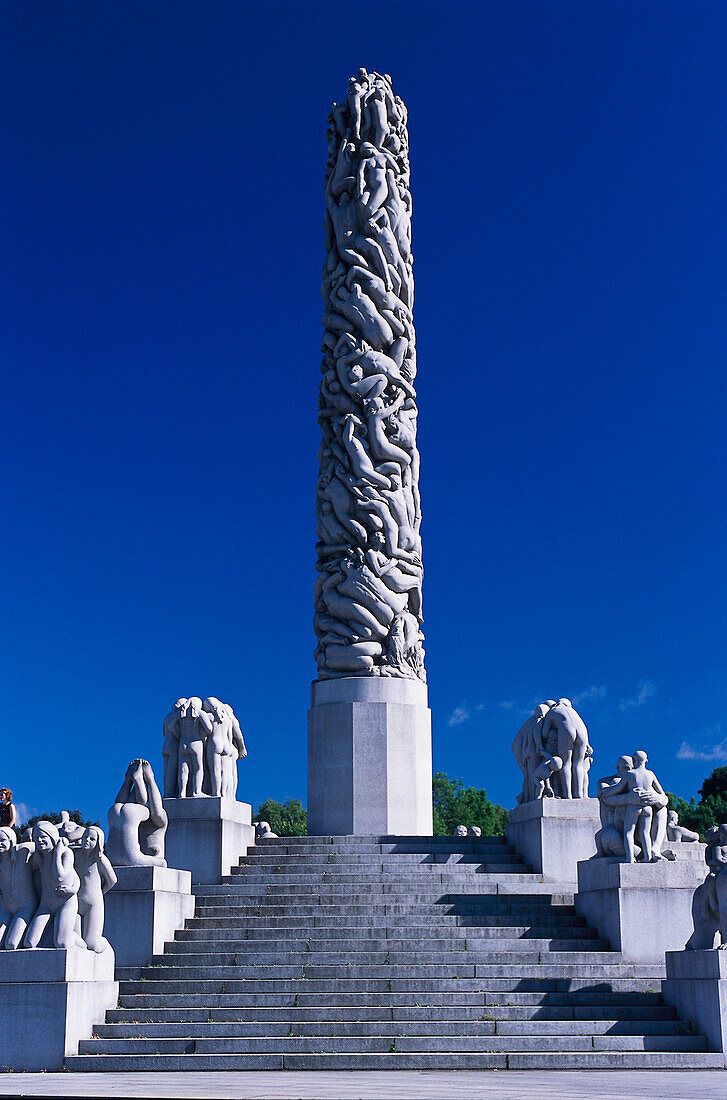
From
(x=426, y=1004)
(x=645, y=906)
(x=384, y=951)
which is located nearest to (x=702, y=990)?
(x=645, y=906)

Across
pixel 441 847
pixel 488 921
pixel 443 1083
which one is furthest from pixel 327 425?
pixel 443 1083

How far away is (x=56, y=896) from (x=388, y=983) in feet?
13.2

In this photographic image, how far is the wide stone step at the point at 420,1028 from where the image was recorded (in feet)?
44.8

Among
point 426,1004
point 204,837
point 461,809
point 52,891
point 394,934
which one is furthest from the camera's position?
point 461,809

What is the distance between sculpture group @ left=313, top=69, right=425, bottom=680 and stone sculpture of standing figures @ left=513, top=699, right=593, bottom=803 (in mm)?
4332

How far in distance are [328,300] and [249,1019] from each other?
15291mm

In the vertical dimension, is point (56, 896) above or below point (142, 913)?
above

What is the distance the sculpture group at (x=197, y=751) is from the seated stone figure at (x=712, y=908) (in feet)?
26.9

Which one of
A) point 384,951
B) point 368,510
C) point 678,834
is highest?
point 368,510

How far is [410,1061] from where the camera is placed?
42.1ft

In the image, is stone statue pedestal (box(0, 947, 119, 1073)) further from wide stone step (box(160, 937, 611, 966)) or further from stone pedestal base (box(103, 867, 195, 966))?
wide stone step (box(160, 937, 611, 966))

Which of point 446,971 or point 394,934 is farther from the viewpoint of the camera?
point 394,934

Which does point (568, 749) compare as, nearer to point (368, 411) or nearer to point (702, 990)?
point (702, 990)

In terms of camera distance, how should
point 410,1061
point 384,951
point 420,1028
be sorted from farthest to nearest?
point 384,951 < point 420,1028 < point 410,1061
